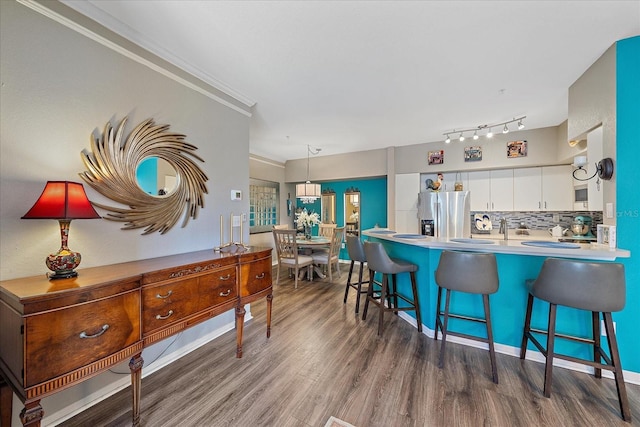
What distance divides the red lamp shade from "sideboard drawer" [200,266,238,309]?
2.72ft

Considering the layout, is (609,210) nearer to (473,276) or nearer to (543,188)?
(473,276)

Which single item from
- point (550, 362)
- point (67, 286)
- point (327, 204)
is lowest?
point (550, 362)

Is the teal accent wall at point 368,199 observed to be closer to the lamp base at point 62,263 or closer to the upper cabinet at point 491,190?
the upper cabinet at point 491,190

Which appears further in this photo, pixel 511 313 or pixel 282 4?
pixel 511 313

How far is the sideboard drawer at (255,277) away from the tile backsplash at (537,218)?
4.05 metres

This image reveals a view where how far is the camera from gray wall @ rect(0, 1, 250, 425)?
1.36 meters

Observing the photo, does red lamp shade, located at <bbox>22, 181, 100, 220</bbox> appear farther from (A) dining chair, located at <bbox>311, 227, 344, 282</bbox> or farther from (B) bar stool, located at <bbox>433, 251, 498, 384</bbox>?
(A) dining chair, located at <bbox>311, 227, 344, 282</bbox>

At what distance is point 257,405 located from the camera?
1639 millimetres

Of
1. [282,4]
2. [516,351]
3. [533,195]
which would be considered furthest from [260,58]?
[533,195]

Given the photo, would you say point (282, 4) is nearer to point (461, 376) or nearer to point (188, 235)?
point (188, 235)

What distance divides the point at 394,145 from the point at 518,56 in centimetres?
274

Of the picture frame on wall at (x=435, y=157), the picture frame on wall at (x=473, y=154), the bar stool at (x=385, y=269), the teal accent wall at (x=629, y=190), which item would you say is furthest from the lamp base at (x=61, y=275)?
the picture frame on wall at (x=473, y=154)

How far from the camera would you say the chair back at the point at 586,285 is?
5.21ft

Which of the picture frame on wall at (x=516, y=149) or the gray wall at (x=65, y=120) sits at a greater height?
the picture frame on wall at (x=516, y=149)
